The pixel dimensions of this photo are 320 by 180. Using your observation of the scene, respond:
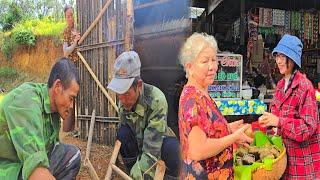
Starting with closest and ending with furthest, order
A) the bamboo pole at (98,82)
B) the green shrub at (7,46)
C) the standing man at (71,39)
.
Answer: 1. the bamboo pole at (98,82)
2. the standing man at (71,39)
3. the green shrub at (7,46)

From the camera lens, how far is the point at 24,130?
165 cm

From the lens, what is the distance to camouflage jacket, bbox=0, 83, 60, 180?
163 centimetres

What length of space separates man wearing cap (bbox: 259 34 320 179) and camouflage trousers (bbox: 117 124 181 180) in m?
0.78

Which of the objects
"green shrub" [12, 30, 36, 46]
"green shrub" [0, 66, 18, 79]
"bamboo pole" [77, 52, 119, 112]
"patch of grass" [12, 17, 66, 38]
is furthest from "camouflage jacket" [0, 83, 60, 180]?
"green shrub" [12, 30, 36, 46]

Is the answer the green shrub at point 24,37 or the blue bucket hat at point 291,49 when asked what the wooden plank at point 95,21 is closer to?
the blue bucket hat at point 291,49

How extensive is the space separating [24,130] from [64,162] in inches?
25.0

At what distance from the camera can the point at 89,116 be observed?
171 inches

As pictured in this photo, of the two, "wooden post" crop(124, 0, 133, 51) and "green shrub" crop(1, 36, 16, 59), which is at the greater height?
"green shrub" crop(1, 36, 16, 59)

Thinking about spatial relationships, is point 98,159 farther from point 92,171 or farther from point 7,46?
point 7,46

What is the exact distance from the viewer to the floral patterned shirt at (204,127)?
5.34ft

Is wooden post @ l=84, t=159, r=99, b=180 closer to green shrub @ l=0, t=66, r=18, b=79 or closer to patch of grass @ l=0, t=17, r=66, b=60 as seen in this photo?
green shrub @ l=0, t=66, r=18, b=79

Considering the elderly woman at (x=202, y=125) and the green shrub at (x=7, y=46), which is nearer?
the elderly woman at (x=202, y=125)

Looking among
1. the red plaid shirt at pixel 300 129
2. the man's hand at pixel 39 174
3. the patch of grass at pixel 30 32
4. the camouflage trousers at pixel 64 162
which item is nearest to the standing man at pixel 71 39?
the camouflage trousers at pixel 64 162

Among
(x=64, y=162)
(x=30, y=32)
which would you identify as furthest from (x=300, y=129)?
(x=30, y=32)
